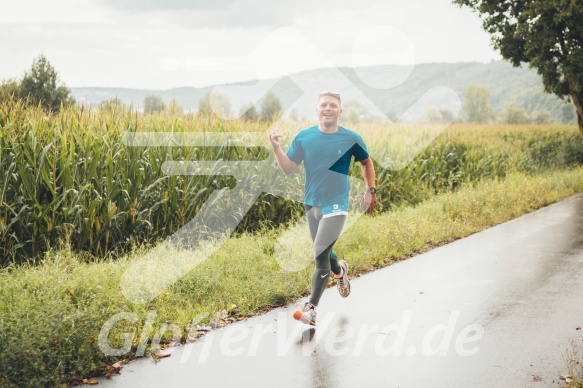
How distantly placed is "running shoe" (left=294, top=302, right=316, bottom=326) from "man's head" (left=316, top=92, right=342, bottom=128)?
1755 millimetres

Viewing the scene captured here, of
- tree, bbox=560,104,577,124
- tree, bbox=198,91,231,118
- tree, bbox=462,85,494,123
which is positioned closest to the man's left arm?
tree, bbox=198,91,231,118

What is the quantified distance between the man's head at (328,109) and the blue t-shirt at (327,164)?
12 centimetres

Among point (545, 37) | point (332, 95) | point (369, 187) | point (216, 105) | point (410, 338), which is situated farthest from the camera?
point (545, 37)

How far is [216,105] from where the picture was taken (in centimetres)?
1161

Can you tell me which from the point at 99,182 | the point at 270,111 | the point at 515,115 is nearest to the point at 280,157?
the point at 99,182

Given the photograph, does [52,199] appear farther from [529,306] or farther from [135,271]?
[529,306]

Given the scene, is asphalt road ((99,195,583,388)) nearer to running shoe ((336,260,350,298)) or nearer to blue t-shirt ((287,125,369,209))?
running shoe ((336,260,350,298))

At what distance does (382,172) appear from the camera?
45.9 feet

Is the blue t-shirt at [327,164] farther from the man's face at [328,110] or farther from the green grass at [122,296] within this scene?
the green grass at [122,296]

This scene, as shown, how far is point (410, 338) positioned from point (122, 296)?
271 centimetres

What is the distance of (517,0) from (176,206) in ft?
80.3

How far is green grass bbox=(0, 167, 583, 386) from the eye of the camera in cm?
445

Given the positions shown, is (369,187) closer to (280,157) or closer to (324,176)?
(324,176)

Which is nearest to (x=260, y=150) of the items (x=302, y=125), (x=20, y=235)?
(x=302, y=125)
